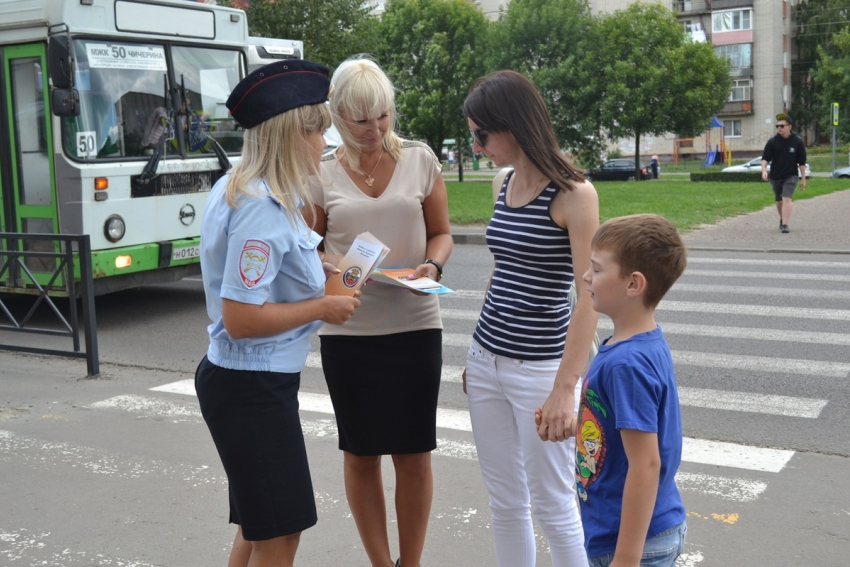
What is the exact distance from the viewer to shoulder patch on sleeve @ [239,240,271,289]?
2.41 m

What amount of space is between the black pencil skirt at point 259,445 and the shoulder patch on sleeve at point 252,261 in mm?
287

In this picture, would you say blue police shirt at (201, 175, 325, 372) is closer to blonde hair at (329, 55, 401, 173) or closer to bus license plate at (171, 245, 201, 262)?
blonde hair at (329, 55, 401, 173)

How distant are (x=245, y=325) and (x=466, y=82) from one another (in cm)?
4120

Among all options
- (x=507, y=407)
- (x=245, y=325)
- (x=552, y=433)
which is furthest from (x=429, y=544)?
(x=245, y=325)

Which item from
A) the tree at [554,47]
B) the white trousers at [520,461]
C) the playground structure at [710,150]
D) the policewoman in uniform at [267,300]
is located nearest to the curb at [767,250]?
the white trousers at [520,461]

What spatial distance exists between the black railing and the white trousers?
4.71 metres

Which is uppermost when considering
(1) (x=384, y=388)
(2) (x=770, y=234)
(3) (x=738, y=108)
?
(3) (x=738, y=108)

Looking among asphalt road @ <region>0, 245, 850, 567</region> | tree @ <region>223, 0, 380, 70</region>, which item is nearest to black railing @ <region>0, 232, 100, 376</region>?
asphalt road @ <region>0, 245, 850, 567</region>

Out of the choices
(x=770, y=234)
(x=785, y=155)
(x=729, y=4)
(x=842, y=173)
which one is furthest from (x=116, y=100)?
(x=729, y=4)

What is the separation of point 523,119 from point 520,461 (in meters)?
1.09

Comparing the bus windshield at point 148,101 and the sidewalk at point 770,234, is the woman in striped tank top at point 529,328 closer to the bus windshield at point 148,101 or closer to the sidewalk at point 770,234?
the bus windshield at point 148,101

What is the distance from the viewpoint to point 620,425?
6.89ft

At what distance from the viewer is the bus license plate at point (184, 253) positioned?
9.22 m

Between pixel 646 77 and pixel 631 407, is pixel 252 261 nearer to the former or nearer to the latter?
pixel 631 407
